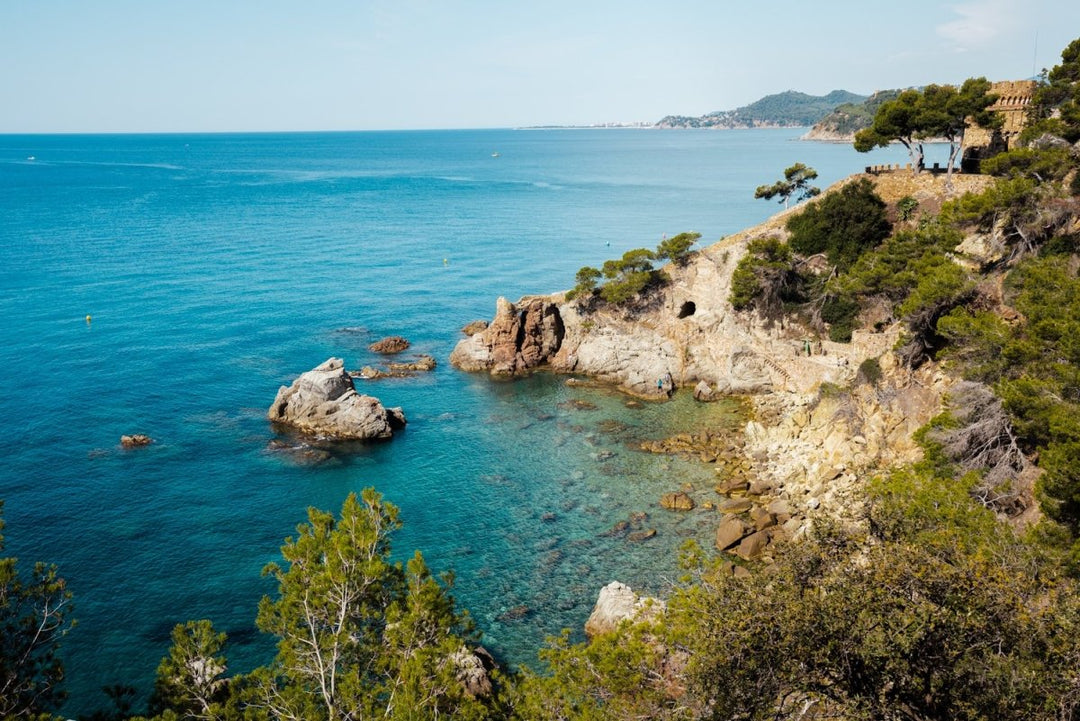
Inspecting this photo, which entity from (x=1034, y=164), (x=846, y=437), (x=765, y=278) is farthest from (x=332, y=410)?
(x=1034, y=164)

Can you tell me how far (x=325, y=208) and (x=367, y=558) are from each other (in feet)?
408

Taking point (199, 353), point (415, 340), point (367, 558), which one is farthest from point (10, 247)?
point (367, 558)

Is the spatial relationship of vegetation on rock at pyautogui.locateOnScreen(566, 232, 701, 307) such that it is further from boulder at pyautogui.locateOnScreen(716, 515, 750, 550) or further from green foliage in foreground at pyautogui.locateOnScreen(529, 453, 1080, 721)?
green foliage in foreground at pyautogui.locateOnScreen(529, 453, 1080, 721)

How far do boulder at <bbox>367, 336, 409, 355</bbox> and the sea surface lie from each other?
98cm

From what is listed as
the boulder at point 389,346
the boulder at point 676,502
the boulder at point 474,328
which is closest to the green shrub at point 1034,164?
the boulder at point 676,502

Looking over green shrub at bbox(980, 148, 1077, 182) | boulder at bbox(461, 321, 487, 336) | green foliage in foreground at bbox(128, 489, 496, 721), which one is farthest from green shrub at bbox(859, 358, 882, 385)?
boulder at bbox(461, 321, 487, 336)

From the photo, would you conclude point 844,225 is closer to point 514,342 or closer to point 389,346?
point 514,342

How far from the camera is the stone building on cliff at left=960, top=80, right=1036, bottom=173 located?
5350cm

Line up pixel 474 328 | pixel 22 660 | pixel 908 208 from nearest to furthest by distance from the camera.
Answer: pixel 22 660, pixel 908 208, pixel 474 328

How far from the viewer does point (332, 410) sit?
4666 cm

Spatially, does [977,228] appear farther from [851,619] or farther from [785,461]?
[851,619]

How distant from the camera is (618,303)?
58.4 metres

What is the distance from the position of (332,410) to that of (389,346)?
51.3 ft

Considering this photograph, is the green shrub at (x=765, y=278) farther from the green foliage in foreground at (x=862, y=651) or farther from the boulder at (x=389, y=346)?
the green foliage in foreground at (x=862, y=651)
